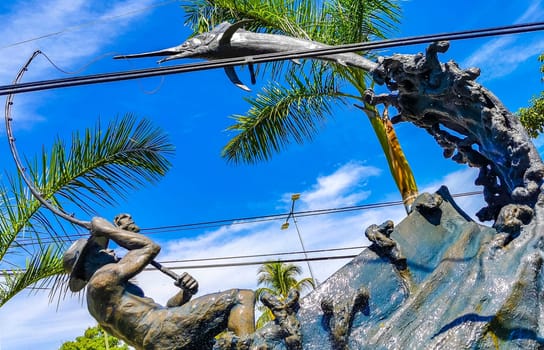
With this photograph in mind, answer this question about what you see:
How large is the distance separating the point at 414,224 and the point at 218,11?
7015mm

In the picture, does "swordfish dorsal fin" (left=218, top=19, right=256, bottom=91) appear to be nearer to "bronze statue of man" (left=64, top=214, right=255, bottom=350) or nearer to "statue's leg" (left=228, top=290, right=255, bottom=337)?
"bronze statue of man" (left=64, top=214, right=255, bottom=350)

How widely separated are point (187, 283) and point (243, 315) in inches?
20.9

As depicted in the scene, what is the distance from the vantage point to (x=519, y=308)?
378 cm

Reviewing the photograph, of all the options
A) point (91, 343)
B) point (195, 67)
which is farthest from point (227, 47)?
point (91, 343)

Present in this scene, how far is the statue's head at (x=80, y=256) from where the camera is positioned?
4742 millimetres

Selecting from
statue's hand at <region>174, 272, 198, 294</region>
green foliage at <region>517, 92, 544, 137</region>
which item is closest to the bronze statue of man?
statue's hand at <region>174, 272, 198, 294</region>

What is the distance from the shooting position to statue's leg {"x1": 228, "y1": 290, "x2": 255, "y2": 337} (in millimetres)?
4266

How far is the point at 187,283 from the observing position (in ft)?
15.0

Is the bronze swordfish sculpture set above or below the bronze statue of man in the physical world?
above

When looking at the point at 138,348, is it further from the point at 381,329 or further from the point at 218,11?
the point at 218,11

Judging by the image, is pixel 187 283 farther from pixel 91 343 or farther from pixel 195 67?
pixel 91 343

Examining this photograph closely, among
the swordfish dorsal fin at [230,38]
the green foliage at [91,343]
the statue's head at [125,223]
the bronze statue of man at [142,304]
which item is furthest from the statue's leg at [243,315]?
the green foliage at [91,343]

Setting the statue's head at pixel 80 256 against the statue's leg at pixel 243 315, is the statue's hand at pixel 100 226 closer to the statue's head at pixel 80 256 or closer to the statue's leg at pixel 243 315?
the statue's head at pixel 80 256

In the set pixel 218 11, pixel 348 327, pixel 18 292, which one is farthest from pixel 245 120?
pixel 348 327
